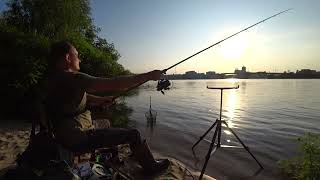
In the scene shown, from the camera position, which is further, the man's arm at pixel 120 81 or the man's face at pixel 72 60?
the man's face at pixel 72 60

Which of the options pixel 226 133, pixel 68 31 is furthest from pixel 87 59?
pixel 226 133

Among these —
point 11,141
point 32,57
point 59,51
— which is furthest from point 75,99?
point 32,57

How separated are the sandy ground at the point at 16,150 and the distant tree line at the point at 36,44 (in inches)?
93.8

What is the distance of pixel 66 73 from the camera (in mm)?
4484

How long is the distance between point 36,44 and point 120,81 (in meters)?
13.4

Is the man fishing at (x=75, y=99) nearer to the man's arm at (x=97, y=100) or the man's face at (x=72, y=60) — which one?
the man's face at (x=72, y=60)

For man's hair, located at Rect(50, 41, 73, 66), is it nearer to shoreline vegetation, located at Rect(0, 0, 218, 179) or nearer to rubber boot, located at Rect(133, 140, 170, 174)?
shoreline vegetation, located at Rect(0, 0, 218, 179)

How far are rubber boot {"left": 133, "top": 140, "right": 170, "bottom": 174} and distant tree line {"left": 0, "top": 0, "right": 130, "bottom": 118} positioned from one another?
6686mm

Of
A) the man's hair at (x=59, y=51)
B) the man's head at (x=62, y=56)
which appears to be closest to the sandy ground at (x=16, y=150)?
the man's head at (x=62, y=56)

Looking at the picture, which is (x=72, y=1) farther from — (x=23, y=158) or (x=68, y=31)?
(x=23, y=158)

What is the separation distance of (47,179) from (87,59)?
57.4ft

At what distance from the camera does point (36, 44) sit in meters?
16.5

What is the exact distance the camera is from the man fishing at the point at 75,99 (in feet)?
14.5

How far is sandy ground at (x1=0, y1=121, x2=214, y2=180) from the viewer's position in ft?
20.7
